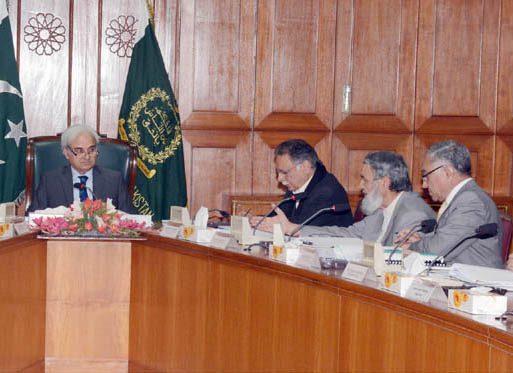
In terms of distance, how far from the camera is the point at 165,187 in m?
5.75

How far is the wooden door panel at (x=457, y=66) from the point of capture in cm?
626

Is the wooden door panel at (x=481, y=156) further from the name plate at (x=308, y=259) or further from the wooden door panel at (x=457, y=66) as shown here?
the name plate at (x=308, y=259)

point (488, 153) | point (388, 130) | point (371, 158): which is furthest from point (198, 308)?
point (488, 153)

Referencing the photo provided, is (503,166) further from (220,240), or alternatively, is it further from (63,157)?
(220,240)

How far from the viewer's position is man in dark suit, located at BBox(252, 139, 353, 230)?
15.0 feet

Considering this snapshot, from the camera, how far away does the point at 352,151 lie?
6.24 meters

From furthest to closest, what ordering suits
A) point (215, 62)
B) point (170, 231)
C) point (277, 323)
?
point (215, 62)
point (170, 231)
point (277, 323)

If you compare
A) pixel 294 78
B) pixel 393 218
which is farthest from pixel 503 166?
pixel 393 218

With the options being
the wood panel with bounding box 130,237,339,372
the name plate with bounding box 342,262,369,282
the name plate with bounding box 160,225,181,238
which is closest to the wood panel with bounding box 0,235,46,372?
the wood panel with bounding box 130,237,339,372

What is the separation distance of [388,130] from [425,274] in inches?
146

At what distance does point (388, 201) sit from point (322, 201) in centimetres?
61

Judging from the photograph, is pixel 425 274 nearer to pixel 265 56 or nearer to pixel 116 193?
pixel 116 193

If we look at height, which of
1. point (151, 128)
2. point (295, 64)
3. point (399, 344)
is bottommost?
point (399, 344)

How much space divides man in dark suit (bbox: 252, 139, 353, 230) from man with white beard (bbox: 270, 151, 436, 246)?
42 cm
